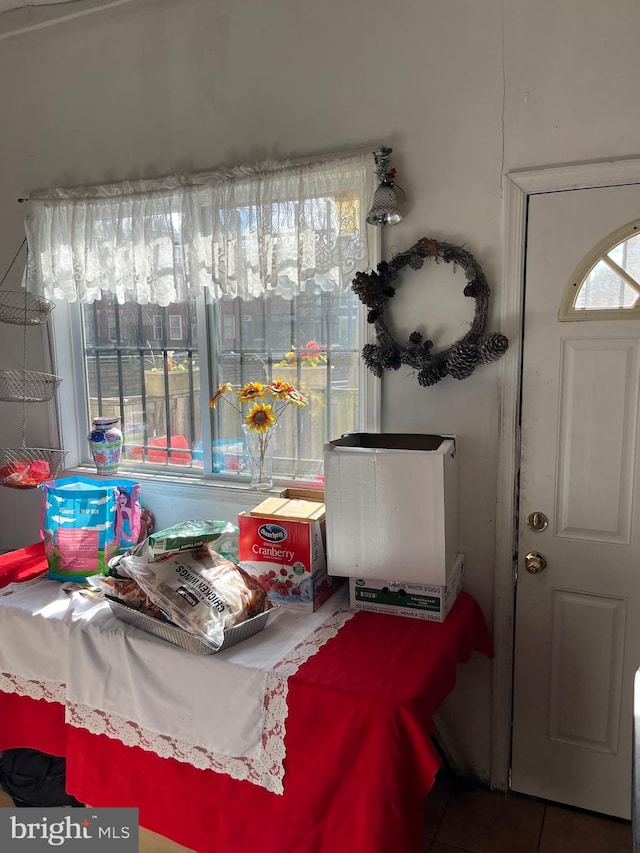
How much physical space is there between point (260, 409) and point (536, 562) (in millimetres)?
1106

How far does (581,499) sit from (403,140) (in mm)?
1303

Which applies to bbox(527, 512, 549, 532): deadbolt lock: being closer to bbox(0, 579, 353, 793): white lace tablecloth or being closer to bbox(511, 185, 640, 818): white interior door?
bbox(511, 185, 640, 818): white interior door

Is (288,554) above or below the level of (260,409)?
below

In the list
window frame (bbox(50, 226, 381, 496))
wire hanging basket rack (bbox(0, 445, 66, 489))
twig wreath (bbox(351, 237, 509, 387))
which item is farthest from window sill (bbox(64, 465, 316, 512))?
twig wreath (bbox(351, 237, 509, 387))

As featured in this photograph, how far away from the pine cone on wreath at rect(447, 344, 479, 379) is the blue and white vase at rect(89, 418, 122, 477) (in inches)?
60.7

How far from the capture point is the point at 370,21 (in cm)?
210

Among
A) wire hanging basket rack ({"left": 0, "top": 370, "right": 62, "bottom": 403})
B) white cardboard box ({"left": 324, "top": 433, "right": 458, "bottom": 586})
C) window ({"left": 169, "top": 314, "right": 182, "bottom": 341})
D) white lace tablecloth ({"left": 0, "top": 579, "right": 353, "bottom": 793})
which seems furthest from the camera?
wire hanging basket rack ({"left": 0, "top": 370, "right": 62, "bottom": 403})

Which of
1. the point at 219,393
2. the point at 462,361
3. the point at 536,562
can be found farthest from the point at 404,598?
the point at 219,393

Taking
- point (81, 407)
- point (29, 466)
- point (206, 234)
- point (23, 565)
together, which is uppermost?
point (206, 234)

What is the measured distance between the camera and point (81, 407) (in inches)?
119

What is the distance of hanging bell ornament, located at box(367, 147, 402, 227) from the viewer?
202 centimetres

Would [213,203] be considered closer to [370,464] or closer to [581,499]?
[370,464]

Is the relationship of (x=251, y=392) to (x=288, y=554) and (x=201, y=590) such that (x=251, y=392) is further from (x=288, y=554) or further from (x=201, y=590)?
(x=201, y=590)

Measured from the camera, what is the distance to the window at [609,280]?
1862 millimetres
